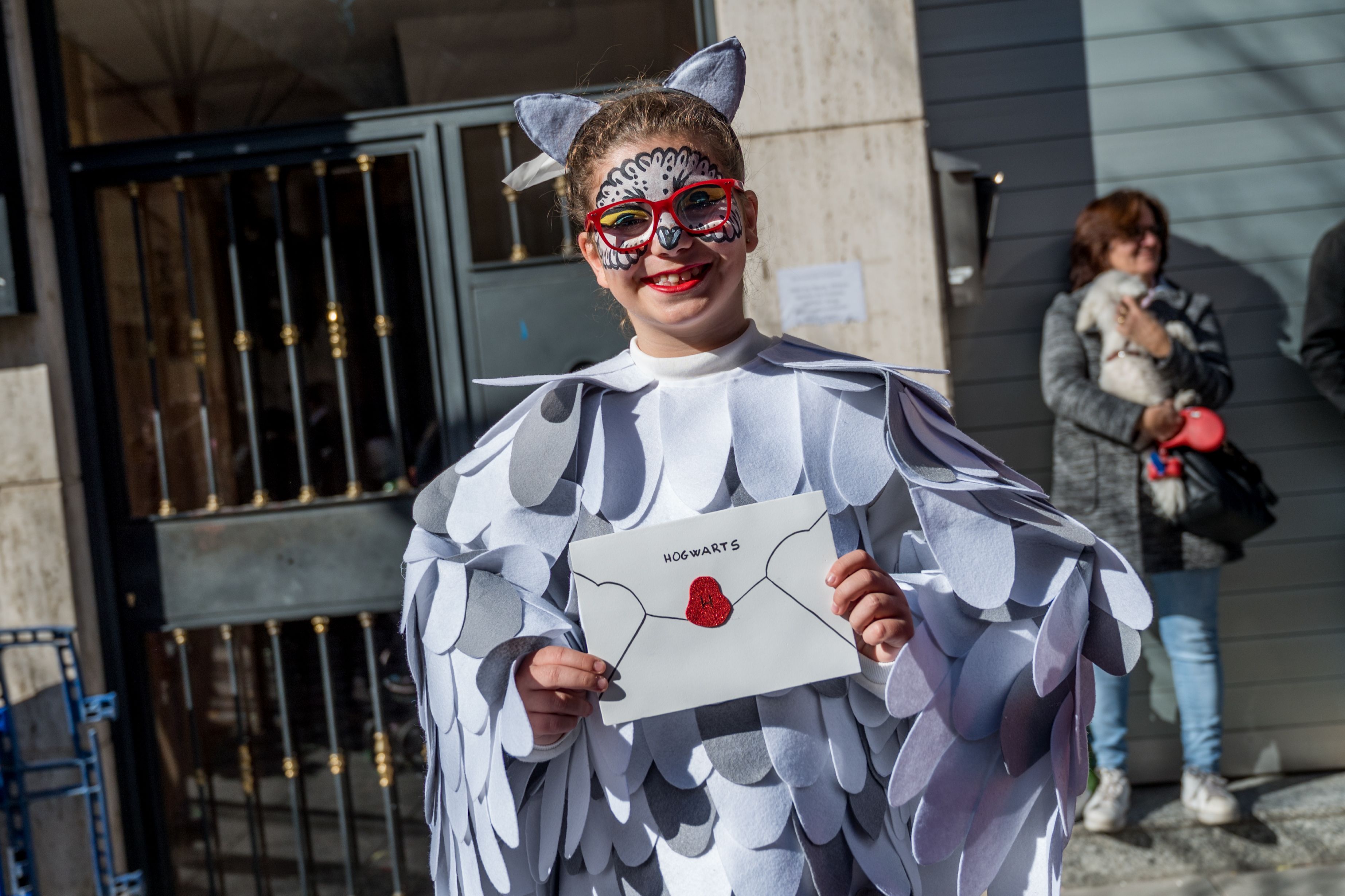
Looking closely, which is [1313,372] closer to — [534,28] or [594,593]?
[534,28]

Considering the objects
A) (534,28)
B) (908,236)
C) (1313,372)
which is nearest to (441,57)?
(534,28)

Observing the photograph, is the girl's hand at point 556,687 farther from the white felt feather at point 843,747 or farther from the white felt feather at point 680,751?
the white felt feather at point 843,747

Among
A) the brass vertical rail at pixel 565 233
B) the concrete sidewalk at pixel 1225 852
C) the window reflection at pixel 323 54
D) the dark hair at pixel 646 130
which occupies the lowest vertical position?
the concrete sidewalk at pixel 1225 852

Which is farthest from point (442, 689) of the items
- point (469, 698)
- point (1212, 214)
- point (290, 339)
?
point (1212, 214)

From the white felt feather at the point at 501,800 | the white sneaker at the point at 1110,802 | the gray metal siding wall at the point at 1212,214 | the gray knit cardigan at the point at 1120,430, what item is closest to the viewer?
the white felt feather at the point at 501,800

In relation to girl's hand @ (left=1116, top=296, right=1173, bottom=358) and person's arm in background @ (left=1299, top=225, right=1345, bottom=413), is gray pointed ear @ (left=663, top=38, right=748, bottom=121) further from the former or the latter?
person's arm in background @ (left=1299, top=225, right=1345, bottom=413)

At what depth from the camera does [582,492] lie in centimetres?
139

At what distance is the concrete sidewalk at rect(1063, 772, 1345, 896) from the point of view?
315 cm

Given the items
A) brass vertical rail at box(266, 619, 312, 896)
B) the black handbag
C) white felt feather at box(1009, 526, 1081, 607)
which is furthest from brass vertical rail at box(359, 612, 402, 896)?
the black handbag

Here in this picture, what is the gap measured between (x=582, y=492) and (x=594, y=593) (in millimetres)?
220

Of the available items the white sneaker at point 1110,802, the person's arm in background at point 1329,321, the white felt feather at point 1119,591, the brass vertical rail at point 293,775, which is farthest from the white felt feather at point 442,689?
the person's arm in background at point 1329,321

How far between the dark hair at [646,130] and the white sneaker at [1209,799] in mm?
2991

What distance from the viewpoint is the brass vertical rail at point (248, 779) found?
342 centimetres

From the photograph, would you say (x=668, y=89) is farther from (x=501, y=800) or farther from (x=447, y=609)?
(x=501, y=800)
